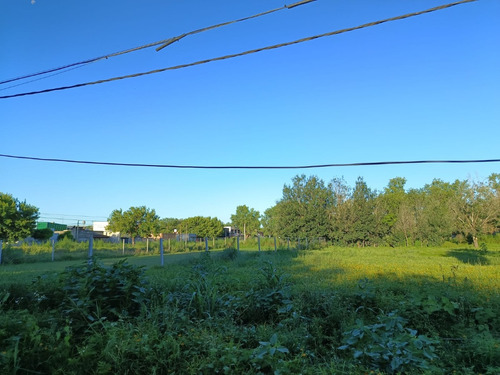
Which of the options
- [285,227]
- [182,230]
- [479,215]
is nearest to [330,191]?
[285,227]

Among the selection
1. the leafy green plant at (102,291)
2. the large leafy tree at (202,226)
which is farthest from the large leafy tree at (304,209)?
the leafy green plant at (102,291)

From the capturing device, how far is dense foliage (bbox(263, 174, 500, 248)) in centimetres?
3562

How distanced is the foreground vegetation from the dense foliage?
29651 millimetres

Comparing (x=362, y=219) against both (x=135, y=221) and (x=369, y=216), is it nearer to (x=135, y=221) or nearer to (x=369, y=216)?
(x=369, y=216)

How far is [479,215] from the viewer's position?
116ft

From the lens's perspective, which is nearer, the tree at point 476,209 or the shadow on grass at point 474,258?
the shadow on grass at point 474,258

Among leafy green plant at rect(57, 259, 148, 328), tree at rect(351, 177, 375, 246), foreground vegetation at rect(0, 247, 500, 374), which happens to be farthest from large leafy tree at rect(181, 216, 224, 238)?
leafy green plant at rect(57, 259, 148, 328)

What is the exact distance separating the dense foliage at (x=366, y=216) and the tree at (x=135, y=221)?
56.2 feet

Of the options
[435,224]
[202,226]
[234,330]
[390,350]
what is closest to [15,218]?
[234,330]

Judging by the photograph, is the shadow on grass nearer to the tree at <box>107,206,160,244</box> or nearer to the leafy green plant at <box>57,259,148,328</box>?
the leafy green plant at <box>57,259,148,328</box>

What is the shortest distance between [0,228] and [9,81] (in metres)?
25.3

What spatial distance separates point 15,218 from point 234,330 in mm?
30466

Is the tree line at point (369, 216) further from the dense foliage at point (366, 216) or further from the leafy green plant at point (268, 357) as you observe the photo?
the leafy green plant at point (268, 357)

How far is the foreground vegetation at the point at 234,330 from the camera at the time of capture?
10.3 feet
